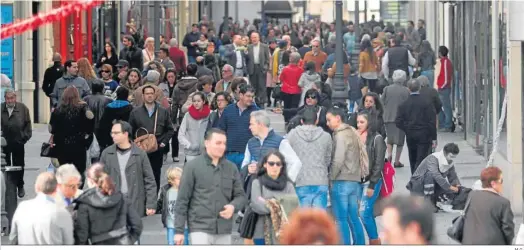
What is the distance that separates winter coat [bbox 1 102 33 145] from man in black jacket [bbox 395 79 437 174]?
4681 millimetres

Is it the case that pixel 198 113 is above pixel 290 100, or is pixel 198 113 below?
above

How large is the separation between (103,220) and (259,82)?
20.2m

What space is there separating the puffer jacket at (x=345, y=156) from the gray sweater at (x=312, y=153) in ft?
0.49

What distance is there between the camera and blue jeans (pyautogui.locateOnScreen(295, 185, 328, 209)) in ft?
44.2

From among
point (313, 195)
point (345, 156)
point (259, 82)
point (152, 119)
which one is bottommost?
point (313, 195)

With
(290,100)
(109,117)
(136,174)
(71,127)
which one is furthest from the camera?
(290,100)

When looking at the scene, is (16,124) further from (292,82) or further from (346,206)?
(292,82)

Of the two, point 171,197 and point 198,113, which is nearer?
point 171,197

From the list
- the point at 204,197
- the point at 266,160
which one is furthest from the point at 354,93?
the point at 204,197

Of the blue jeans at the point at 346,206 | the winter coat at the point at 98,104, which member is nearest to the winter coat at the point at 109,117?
the winter coat at the point at 98,104

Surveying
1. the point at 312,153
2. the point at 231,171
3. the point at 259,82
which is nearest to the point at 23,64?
the point at 259,82

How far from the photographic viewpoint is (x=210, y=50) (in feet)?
95.7

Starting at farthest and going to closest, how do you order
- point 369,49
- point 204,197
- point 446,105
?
point 369,49 → point 446,105 → point 204,197

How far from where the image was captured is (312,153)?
13477 mm
